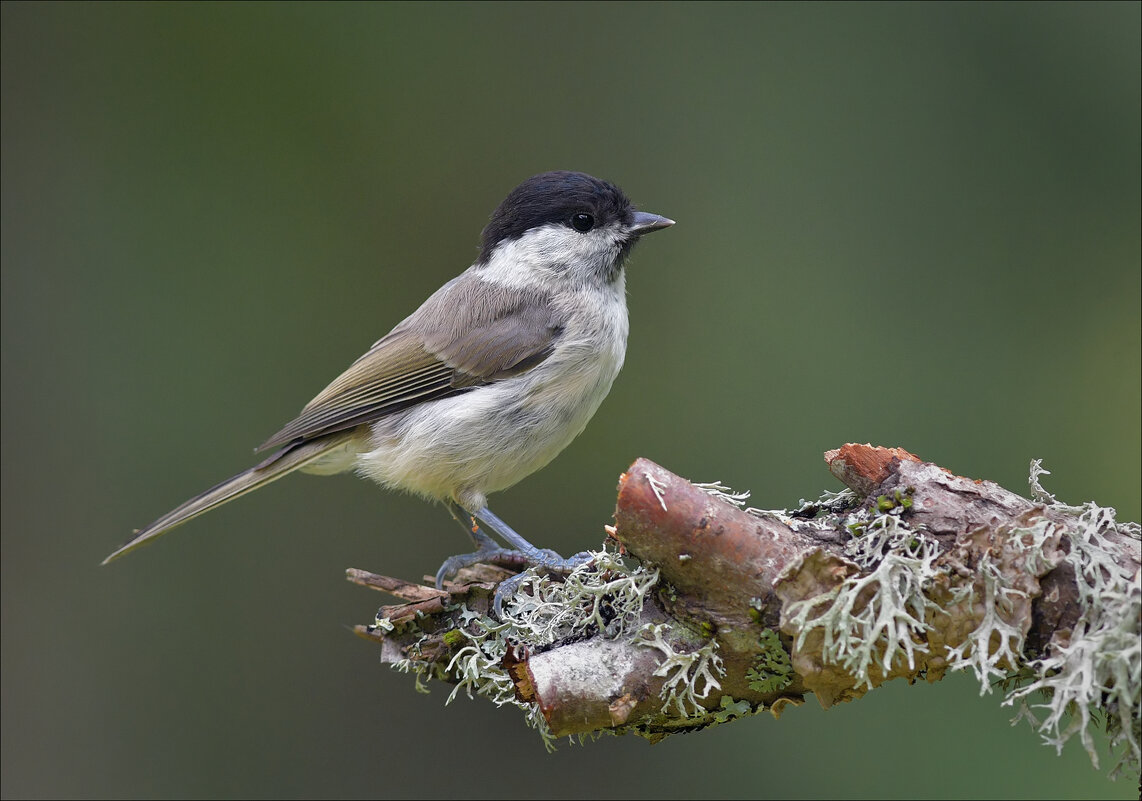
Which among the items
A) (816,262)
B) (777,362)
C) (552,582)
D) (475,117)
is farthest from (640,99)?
(552,582)

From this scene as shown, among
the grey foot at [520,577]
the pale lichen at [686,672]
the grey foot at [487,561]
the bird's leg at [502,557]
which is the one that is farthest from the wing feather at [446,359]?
the pale lichen at [686,672]

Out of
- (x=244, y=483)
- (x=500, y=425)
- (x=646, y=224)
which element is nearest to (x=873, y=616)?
(x=500, y=425)

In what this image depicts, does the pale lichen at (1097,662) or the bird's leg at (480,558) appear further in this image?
the bird's leg at (480,558)

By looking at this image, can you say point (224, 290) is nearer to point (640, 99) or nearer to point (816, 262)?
point (640, 99)

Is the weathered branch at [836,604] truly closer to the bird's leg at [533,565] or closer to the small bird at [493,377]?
the bird's leg at [533,565]

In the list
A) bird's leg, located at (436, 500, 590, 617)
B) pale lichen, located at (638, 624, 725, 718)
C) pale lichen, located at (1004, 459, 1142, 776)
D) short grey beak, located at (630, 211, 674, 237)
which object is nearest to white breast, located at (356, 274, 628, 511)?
bird's leg, located at (436, 500, 590, 617)

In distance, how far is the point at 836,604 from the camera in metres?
1.80

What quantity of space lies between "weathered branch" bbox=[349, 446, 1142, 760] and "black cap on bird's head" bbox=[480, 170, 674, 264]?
4.82 feet

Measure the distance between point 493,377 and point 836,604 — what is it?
1.55 m

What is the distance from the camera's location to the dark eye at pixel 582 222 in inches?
133

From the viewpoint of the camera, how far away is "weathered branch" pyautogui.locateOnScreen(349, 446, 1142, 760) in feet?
5.63

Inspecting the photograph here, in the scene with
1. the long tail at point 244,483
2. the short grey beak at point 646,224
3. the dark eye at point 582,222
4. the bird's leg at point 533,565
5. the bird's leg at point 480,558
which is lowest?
the bird's leg at point 480,558

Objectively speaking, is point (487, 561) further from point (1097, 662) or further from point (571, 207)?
point (1097, 662)

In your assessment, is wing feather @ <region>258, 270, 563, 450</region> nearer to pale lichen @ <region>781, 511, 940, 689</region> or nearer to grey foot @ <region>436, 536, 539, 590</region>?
grey foot @ <region>436, 536, 539, 590</region>
